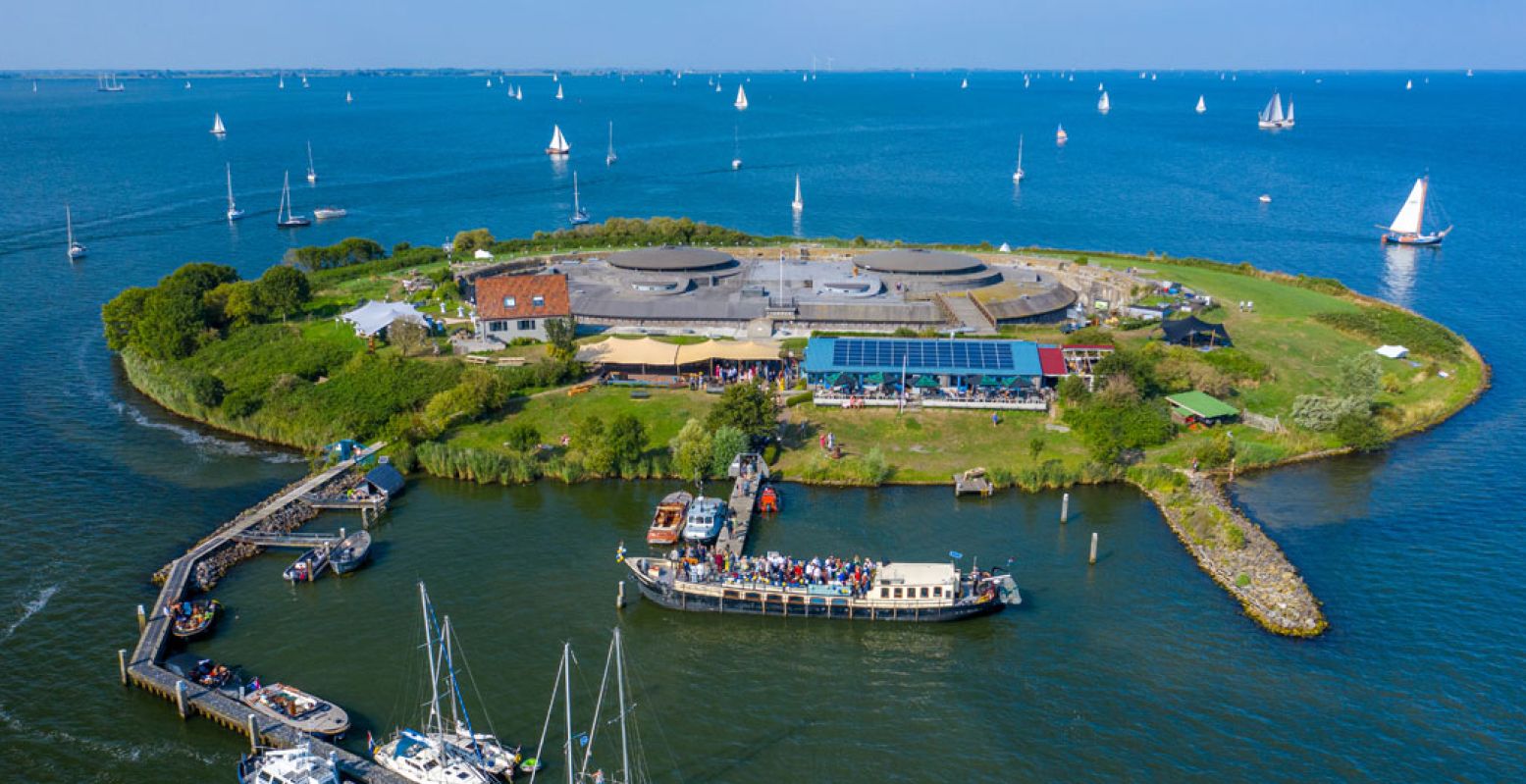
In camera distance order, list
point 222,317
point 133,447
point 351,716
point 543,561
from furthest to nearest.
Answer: point 222,317
point 133,447
point 543,561
point 351,716

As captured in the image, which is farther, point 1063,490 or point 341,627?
point 1063,490

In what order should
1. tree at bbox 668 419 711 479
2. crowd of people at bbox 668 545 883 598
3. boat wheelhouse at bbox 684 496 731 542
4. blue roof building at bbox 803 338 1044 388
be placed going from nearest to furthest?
crowd of people at bbox 668 545 883 598 → boat wheelhouse at bbox 684 496 731 542 → tree at bbox 668 419 711 479 → blue roof building at bbox 803 338 1044 388

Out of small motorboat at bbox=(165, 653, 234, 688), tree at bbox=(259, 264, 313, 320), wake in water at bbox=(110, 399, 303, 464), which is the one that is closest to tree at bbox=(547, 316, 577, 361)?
wake in water at bbox=(110, 399, 303, 464)

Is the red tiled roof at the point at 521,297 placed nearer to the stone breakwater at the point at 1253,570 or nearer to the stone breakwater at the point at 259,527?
the stone breakwater at the point at 259,527

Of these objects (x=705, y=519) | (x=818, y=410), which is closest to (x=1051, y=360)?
(x=818, y=410)

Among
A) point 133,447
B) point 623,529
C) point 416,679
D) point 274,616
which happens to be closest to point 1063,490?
point 623,529

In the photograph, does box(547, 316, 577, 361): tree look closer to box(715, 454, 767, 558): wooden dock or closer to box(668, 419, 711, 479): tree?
box(668, 419, 711, 479): tree

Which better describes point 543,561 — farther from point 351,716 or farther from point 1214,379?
point 1214,379
